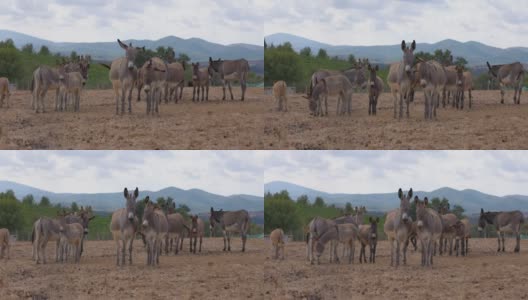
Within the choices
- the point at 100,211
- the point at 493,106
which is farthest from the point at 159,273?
the point at 493,106

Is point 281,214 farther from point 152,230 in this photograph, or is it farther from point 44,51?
point 44,51

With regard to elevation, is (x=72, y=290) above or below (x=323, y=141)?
below

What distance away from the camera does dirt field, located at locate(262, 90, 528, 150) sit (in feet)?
86.4

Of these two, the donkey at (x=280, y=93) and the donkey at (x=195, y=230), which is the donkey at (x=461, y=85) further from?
the donkey at (x=195, y=230)

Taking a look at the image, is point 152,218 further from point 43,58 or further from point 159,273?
point 43,58

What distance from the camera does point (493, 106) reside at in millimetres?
34562

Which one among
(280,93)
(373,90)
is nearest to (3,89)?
(280,93)

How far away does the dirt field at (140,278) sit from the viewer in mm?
21734

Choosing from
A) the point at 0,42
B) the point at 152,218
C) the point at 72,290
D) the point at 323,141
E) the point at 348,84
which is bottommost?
the point at 72,290

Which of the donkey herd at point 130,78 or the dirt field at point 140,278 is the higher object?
the donkey herd at point 130,78

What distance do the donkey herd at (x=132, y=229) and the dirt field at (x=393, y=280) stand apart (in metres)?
3.36

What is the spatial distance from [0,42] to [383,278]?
3692 cm

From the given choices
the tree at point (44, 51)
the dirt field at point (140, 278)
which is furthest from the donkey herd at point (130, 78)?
the tree at point (44, 51)

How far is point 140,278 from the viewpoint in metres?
22.6
